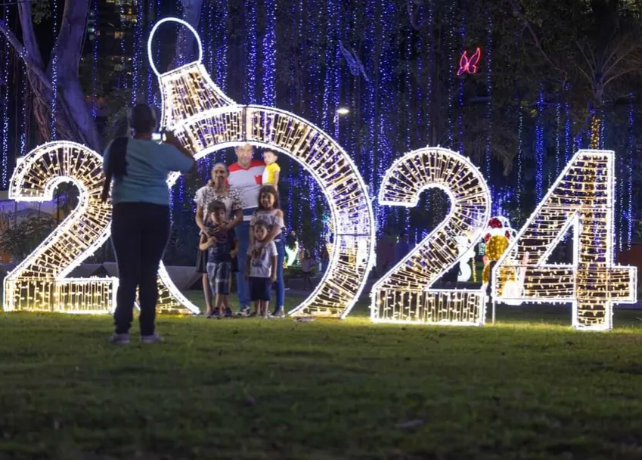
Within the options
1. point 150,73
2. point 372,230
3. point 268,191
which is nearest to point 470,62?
point 150,73

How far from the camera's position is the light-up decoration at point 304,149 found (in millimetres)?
15320

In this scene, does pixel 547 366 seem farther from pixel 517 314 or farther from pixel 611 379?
pixel 517 314

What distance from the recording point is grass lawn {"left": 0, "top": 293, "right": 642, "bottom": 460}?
20.0 ft

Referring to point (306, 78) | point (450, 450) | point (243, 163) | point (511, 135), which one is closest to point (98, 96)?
point (306, 78)

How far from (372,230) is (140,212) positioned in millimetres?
4820

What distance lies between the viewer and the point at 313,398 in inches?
294

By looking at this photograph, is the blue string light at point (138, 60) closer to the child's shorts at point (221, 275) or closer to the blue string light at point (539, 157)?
the blue string light at point (539, 157)

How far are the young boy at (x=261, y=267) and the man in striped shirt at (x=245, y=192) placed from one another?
0.75 feet

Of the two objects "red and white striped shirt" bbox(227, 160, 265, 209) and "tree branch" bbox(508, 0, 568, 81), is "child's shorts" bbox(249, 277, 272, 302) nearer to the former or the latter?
"red and white striped shirt" bbox(227, 160, 265, 209)

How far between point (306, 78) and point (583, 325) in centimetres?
2089

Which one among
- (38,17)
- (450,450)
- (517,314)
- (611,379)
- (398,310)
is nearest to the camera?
(450,450)

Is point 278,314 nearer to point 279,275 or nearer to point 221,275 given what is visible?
point 279,275

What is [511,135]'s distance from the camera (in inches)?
1407

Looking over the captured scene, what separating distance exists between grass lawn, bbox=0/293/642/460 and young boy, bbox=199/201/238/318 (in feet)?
10.3
